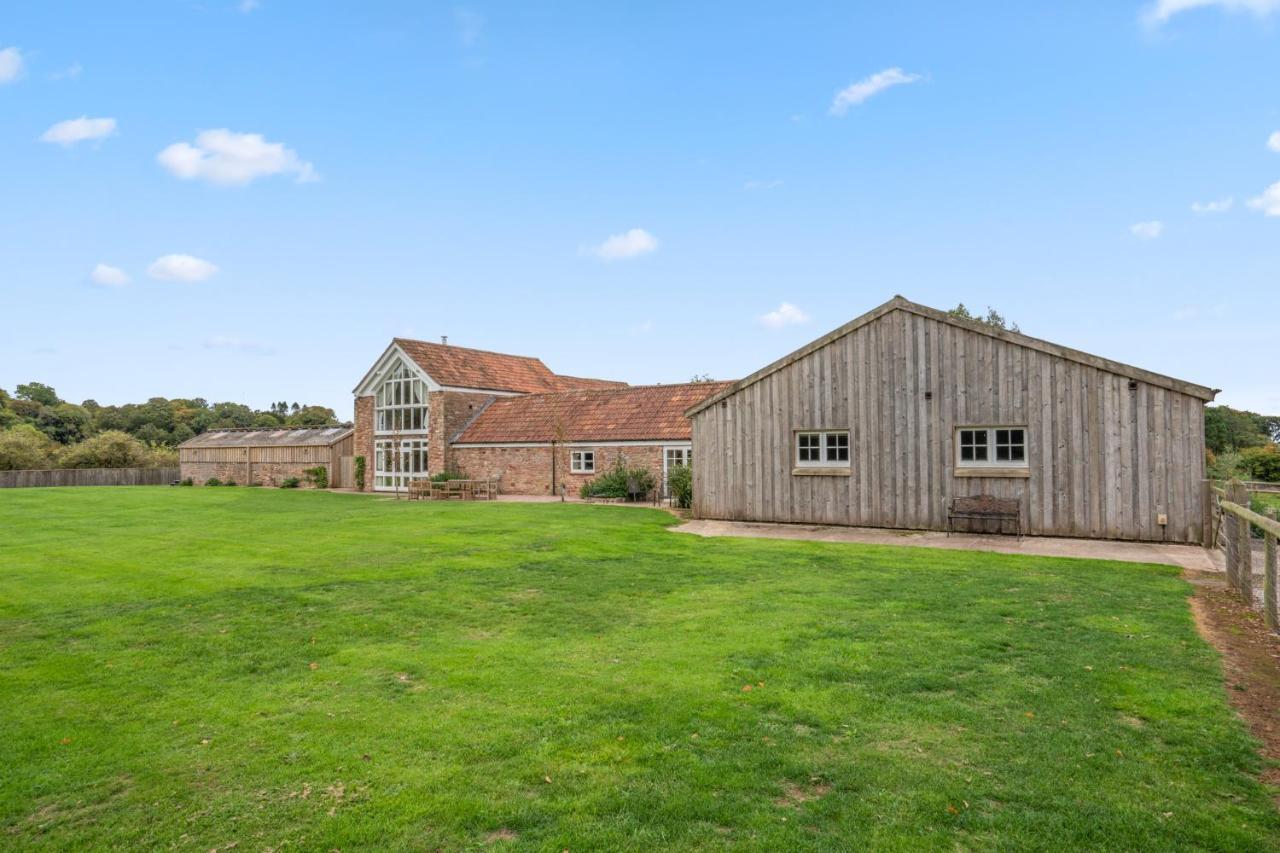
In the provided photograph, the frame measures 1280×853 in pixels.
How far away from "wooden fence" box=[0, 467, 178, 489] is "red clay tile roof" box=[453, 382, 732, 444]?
87.3 feet

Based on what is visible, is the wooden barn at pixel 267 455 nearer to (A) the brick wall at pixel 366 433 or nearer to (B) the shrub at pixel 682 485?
(A) the brick wall at pixel 366 433

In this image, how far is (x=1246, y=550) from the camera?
9227mm

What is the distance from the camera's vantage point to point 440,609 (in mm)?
8844

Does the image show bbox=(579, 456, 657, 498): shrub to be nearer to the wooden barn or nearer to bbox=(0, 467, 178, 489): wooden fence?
the wooden barn

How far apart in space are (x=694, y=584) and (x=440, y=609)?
370cm

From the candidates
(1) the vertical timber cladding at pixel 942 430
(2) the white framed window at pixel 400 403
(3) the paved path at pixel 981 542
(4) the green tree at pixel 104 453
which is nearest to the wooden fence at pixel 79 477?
(4) the green tree at pixel 104 453

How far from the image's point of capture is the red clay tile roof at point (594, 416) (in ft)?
94.6

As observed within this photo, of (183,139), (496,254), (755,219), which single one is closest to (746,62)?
(755,219)

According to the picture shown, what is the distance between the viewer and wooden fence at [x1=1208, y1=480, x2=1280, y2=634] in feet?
24.6

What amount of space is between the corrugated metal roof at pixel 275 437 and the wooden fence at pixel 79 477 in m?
3.44

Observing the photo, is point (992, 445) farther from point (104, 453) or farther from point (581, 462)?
point (104, 453)

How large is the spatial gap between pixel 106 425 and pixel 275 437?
4760 cm

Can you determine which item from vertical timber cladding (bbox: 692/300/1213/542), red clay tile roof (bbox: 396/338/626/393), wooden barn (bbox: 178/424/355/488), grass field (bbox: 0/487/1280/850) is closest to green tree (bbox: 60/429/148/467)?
wooden barn (bbox: 178/424/355/488)

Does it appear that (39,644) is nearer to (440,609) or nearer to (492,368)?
(440,609)
